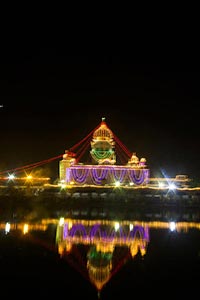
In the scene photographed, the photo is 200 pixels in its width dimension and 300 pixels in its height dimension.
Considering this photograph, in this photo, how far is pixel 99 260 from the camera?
38.5 feet

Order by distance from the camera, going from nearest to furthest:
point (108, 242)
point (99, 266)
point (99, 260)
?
point (99, 266)
point (99, 260)
point (108, 242)

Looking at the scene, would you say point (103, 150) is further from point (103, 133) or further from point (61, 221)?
point (61, 221)

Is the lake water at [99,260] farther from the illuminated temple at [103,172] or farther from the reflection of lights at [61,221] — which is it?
the illuminated temple at [103,172]

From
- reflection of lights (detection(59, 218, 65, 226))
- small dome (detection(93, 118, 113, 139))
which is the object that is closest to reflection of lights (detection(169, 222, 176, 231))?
reflection of lights (detection(59, 218, 65, 226))

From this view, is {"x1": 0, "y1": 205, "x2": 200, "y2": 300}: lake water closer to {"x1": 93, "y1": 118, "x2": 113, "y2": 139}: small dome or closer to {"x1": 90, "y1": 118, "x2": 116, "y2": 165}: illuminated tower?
{"x1": 90, "y1": 118, "x2": 116, "y2": 165}: illuminated tower

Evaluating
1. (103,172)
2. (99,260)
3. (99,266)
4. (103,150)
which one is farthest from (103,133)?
(99,266)

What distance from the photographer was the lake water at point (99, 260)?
9.23 metres

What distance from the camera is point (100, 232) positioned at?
16.3 m

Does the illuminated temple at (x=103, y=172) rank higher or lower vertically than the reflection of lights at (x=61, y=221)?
higher

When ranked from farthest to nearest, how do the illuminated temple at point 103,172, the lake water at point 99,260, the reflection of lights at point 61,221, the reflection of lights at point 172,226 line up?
the illuminated temple at point 103,172 < the reflection of lights at point 61,221 < the reflection of lights at point 172,226 < the lake water at point 99,260

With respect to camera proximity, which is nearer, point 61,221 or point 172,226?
point 172,226

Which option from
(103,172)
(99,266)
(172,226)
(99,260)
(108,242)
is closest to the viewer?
(99,266)

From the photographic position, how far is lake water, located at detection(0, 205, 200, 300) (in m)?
9.23

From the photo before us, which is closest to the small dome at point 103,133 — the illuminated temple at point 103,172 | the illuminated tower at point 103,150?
the illuminated tower at point 103,150
